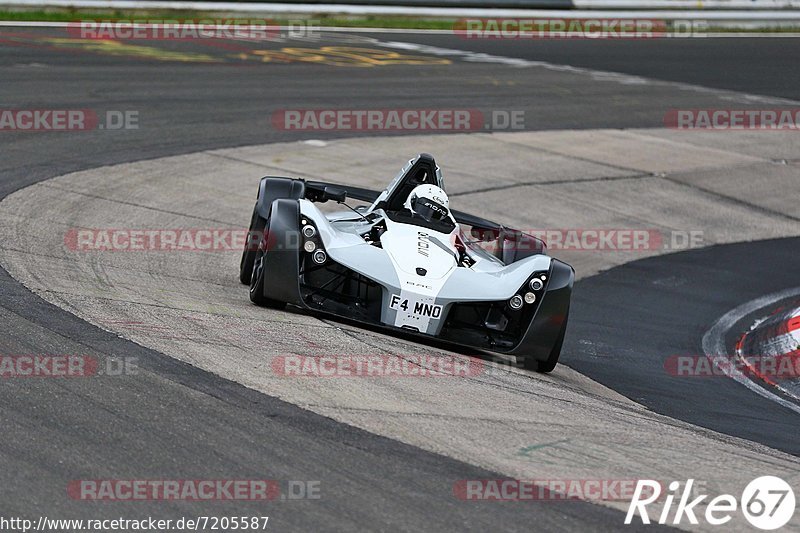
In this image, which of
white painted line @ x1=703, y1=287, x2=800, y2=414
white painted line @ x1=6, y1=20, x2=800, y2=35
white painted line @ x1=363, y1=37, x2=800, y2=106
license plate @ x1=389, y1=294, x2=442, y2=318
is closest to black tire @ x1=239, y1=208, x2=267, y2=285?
license plate @ x1=389, y1=294, x2=442, y2=318

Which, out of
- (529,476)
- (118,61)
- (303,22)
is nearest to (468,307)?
(529,476)

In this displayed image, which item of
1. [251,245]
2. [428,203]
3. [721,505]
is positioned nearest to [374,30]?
[251,245]

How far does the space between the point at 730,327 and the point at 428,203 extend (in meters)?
3.71

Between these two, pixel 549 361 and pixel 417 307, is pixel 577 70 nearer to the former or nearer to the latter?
pixel 549 361

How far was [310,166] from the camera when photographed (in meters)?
15.8

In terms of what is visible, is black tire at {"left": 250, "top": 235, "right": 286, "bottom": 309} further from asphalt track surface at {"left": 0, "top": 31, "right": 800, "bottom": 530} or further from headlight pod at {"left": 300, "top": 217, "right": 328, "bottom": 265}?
asphalt track surface at {"left": 0, "top": 31, "right": 800, "bottom": 530}

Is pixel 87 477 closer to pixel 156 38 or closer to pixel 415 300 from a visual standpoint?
pixel 415 300

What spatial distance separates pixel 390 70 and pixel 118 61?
16.5ft

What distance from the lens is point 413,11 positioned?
28062mm

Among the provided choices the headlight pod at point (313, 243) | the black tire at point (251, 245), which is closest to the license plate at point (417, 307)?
the headlight pod at point (313, 243)

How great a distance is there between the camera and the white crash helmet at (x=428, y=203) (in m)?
9.38

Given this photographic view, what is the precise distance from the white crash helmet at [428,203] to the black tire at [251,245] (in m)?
1.23

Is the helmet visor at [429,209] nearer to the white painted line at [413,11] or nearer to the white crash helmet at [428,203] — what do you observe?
the white crash helmet at [428,203]

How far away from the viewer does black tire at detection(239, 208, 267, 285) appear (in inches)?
384
